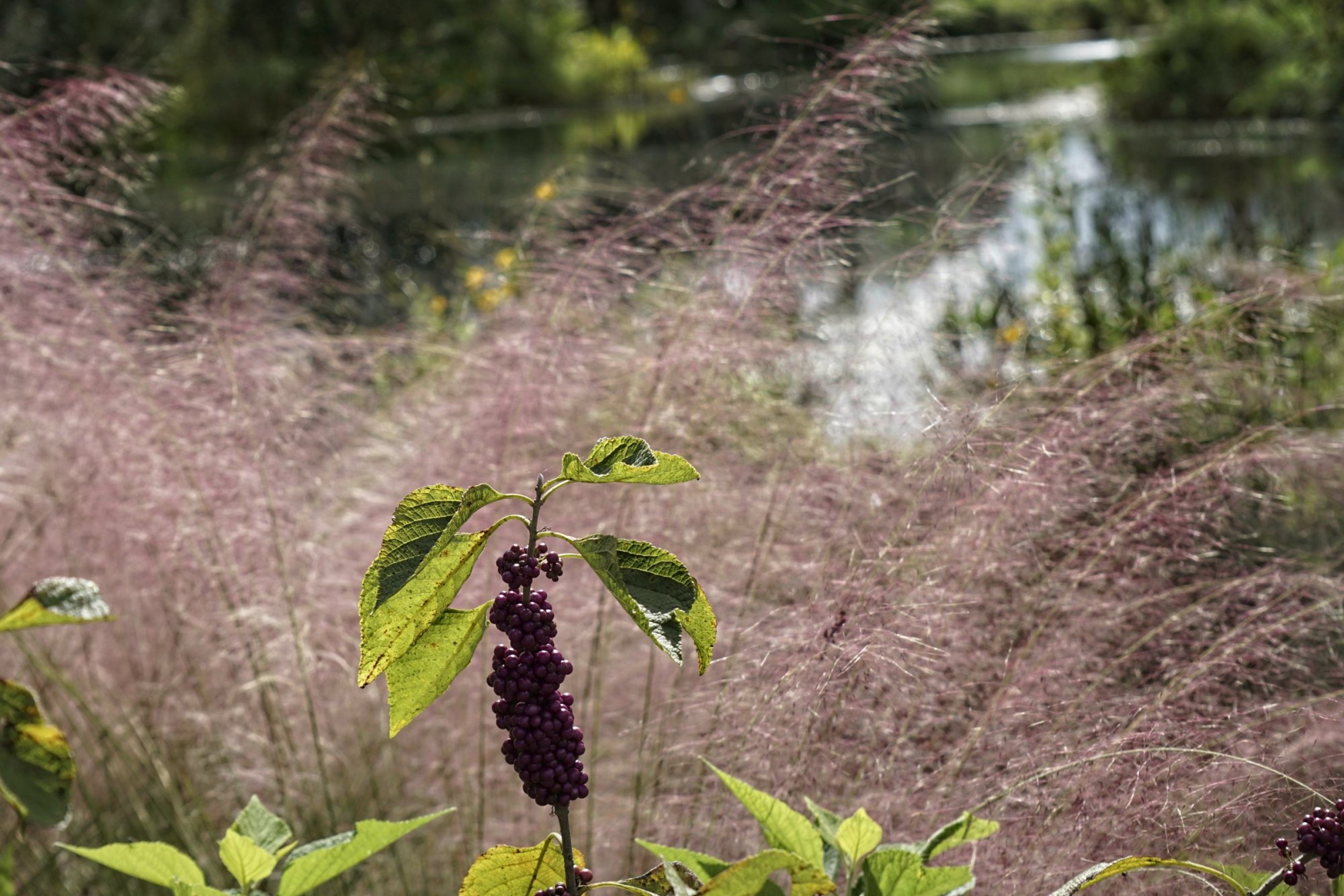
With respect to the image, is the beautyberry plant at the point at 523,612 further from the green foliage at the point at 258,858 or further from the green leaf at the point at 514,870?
the green foliage at the point at 258,858

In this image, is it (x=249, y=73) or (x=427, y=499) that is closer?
(x=427, y=499)

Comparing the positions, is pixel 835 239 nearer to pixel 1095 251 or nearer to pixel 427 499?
pixel 427 499

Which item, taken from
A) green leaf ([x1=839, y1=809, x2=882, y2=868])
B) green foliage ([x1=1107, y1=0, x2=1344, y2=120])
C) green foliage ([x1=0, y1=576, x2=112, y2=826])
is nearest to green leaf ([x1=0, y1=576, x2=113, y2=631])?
green foliage ([x1=0, y1=576, x2=112, y2=826])

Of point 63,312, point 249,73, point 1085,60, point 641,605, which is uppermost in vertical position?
point 641,605

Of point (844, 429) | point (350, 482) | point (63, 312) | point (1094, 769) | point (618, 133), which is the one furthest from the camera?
point (618, 133)

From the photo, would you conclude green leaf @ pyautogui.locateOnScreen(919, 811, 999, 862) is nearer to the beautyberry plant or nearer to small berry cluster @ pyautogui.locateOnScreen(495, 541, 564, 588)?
the beautyberry plant

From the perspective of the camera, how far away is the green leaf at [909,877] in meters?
0.90

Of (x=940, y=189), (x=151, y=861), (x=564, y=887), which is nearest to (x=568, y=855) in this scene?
(x=564, y=887)

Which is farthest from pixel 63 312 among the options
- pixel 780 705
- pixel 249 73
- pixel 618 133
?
pixel 249 73

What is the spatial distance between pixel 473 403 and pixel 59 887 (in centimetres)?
92

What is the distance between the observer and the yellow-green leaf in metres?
0.93

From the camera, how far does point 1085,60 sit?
75.2 ft

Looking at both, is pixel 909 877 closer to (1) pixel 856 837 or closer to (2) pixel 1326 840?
(1) pixel 856 837

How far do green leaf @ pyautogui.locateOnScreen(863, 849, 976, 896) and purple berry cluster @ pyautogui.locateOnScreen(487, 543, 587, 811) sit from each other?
0.81ft
